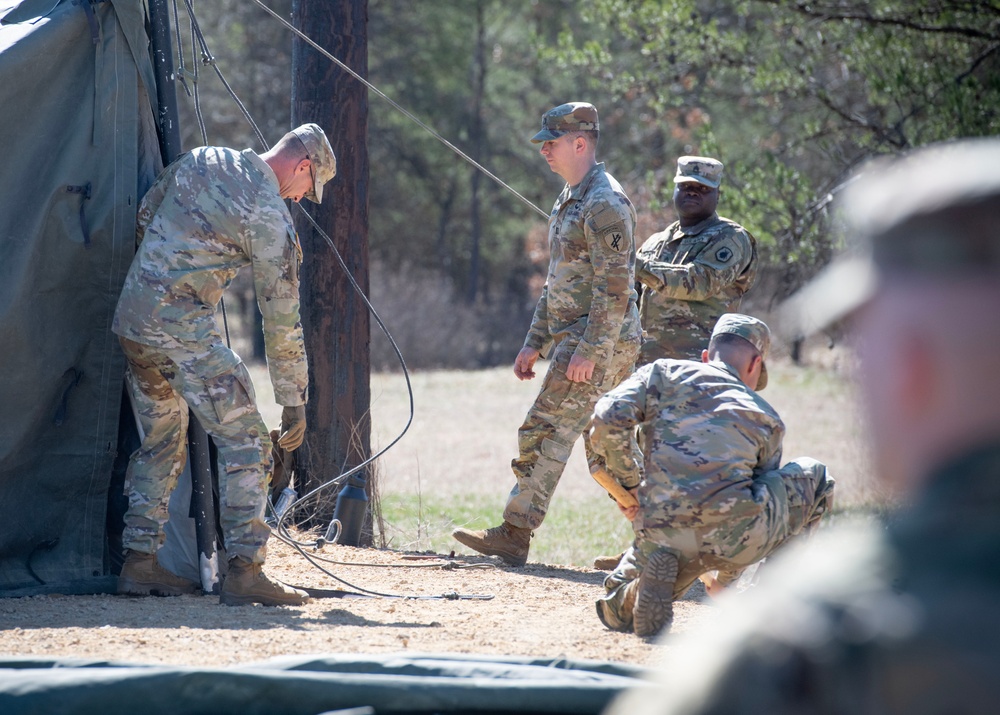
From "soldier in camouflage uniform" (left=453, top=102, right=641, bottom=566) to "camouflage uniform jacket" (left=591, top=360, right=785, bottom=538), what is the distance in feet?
5.51

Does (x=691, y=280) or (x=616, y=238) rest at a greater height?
(x=616, y=238)

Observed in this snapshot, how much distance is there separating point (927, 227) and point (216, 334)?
157 inches

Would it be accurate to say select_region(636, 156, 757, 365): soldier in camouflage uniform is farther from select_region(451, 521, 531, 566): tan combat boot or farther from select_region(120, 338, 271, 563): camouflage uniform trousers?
select_region(120, 338, 271, 563): camouflage uniform trousers

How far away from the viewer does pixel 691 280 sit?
6066mm

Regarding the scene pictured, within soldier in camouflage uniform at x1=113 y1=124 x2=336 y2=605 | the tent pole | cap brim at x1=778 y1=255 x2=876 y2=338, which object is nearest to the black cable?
the tent pole

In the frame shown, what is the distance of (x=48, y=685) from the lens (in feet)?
9.27

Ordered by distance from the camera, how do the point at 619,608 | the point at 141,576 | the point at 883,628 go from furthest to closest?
1. the point at 141,576
2. the point at 619,608
3. the point at 883,628

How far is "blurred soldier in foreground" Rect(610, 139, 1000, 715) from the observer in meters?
1.10

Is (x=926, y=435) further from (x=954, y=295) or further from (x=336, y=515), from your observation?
(x=336, y=515)

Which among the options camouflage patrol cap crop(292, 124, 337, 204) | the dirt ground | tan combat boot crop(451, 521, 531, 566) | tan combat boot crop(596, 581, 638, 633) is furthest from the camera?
tan combat boot crop(451, 521, 531, 566)

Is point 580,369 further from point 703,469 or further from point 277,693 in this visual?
point 277,693

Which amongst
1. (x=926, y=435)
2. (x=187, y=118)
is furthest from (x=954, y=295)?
(x=187, y=118)

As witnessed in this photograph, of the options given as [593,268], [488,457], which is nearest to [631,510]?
[593,268]

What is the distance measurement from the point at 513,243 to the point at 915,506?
32.1 metres
